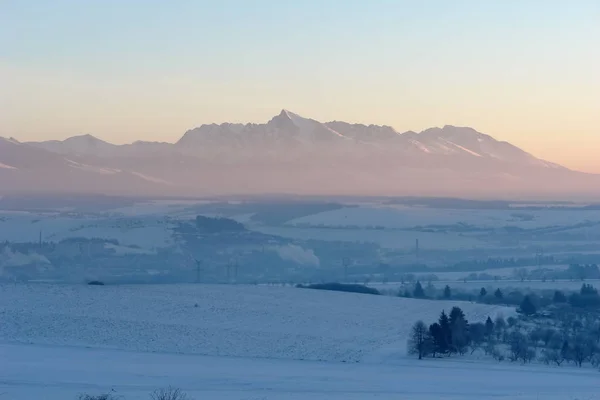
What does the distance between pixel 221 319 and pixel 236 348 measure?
16.9ft

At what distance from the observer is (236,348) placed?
31.2 metres

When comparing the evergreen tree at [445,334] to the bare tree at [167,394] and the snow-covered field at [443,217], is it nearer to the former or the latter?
the bare tree at [167,394]

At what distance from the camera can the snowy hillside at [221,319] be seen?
31.2 metres

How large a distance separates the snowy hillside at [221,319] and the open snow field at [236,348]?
0.05 m

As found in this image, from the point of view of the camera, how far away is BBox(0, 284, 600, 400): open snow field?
76.4ft

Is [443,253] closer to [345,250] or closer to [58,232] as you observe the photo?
[345,250]

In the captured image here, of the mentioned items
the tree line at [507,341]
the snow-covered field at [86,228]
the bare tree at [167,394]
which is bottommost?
the tree line at [507,341]

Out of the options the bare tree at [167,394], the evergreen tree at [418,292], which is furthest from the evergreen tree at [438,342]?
the evergreen tree at [418,292]

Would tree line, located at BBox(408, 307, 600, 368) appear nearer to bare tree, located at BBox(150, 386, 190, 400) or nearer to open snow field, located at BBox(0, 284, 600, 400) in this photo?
open snow field, located at BBox(0, 284, 600, 400)

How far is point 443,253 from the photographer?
77.7 metres

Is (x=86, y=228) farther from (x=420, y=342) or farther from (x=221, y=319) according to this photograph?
(x=420, y=342)

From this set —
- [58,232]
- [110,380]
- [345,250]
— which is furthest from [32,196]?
[110,380]

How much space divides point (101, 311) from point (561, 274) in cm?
3418

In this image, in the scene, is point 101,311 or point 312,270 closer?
point 101,311
